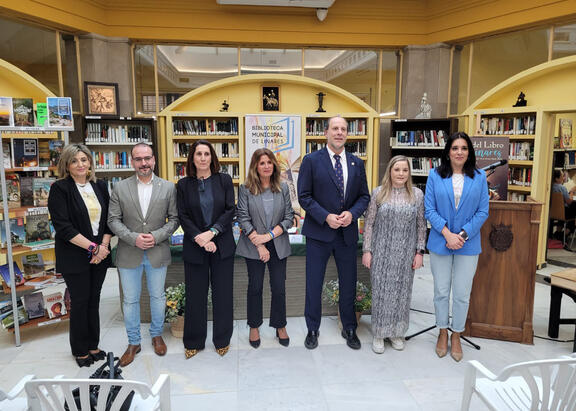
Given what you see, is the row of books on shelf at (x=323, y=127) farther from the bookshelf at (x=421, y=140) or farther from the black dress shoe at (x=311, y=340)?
the black dress shoe at (x=311, y=340)

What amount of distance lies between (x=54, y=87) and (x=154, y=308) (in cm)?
488

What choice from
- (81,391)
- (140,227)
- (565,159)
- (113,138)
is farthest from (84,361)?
(565,159)

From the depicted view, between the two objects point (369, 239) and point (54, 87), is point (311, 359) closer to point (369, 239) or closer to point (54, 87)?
point (369, 239)

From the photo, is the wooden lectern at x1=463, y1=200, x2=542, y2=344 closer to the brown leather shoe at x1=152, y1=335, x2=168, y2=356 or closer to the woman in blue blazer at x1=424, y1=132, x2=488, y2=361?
the woman in blue blazer at x1=424, y1=132, x2=488, y2=361

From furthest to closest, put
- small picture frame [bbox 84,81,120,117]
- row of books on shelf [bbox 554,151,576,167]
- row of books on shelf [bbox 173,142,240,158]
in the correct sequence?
row of books on shelf [bbox 554,151,576,167], row of books on shelf [bbox 173,142,240,158], small picture frame [bbox 84,81,120,117]

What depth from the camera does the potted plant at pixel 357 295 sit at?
11.8 ft

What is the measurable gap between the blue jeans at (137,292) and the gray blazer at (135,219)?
0.22 feet

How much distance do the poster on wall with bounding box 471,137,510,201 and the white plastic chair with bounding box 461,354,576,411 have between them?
78.1 inches

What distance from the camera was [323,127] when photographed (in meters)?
6.62

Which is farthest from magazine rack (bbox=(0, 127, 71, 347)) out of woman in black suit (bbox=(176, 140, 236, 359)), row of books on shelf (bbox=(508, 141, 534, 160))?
row of books on shelf (bbox=(508, 141, 534, 160))

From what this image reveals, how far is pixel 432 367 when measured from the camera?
3016 mm

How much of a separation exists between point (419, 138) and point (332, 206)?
414cm

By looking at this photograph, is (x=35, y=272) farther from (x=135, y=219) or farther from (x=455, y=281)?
(x=455, y=281)

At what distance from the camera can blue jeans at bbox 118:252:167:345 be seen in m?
3.00
